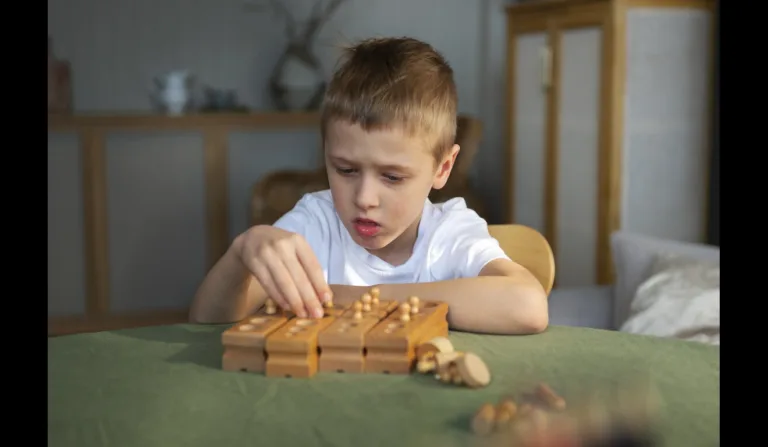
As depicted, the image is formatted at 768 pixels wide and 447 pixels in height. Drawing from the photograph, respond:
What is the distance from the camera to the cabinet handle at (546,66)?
2557mm

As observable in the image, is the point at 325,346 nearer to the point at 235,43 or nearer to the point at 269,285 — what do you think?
the point at 269,285

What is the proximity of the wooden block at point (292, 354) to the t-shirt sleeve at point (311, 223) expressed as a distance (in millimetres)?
271

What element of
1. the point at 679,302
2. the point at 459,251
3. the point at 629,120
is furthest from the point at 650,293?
the point at 459,251

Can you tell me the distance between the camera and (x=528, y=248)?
36.4 inches

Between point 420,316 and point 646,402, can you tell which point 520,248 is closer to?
point 420,316

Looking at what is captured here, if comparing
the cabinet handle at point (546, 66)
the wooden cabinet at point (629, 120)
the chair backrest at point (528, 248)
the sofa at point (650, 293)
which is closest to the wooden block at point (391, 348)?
the chair backrest at point (528, 248)

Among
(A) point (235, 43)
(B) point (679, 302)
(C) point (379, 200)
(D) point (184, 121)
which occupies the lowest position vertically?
(B) point (679, 302)

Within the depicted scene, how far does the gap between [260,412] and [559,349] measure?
23 centimetres

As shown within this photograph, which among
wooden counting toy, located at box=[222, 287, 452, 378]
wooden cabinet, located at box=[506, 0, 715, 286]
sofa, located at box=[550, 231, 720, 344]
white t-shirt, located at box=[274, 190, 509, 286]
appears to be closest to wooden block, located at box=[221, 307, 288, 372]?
Result: wooden counting toy, located at box=[222, 287, 452, 378]

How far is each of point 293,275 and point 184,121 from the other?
2.22 meters

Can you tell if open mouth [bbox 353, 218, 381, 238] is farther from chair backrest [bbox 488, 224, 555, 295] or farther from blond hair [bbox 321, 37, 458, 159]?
chair backrest [bbox 488, 224, 555, 295]

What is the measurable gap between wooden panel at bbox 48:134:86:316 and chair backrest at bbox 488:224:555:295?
6.52 ft

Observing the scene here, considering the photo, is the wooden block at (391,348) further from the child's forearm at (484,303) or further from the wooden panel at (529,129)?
the wooden panel at (529,129)

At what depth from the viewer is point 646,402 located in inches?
18.7
